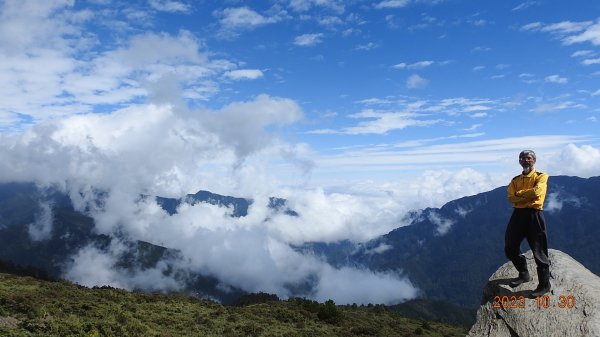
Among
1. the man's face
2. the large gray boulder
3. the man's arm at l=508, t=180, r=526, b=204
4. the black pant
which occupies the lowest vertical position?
the large gray boulder

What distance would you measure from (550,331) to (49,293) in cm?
4298

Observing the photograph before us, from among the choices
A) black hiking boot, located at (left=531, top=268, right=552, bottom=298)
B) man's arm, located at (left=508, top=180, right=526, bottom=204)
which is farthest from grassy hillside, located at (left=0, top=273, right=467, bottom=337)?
man's arm, located at (left=508, top=180, right=526, bottom=204)

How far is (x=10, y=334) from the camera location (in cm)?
2420

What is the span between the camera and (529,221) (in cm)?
1256

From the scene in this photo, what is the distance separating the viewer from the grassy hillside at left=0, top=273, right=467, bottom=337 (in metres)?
28.7

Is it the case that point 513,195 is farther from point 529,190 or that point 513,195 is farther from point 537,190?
point 537,190

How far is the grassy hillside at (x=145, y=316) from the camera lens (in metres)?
28.7

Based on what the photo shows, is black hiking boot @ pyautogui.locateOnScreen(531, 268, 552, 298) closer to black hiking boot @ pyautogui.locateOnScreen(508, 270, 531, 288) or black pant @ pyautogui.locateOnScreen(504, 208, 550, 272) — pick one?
black pant @ pyautogui.locateOnScreen(504, 208, 550, 272)

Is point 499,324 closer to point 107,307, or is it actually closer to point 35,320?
point 35,320

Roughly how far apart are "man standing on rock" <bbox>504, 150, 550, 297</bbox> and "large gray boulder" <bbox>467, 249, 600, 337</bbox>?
36 centimetres

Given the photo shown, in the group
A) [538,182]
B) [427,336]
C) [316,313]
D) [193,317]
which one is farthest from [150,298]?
[538,182]

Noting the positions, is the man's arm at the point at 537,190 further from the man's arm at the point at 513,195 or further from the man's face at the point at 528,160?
the man's face at the point at 528,160
